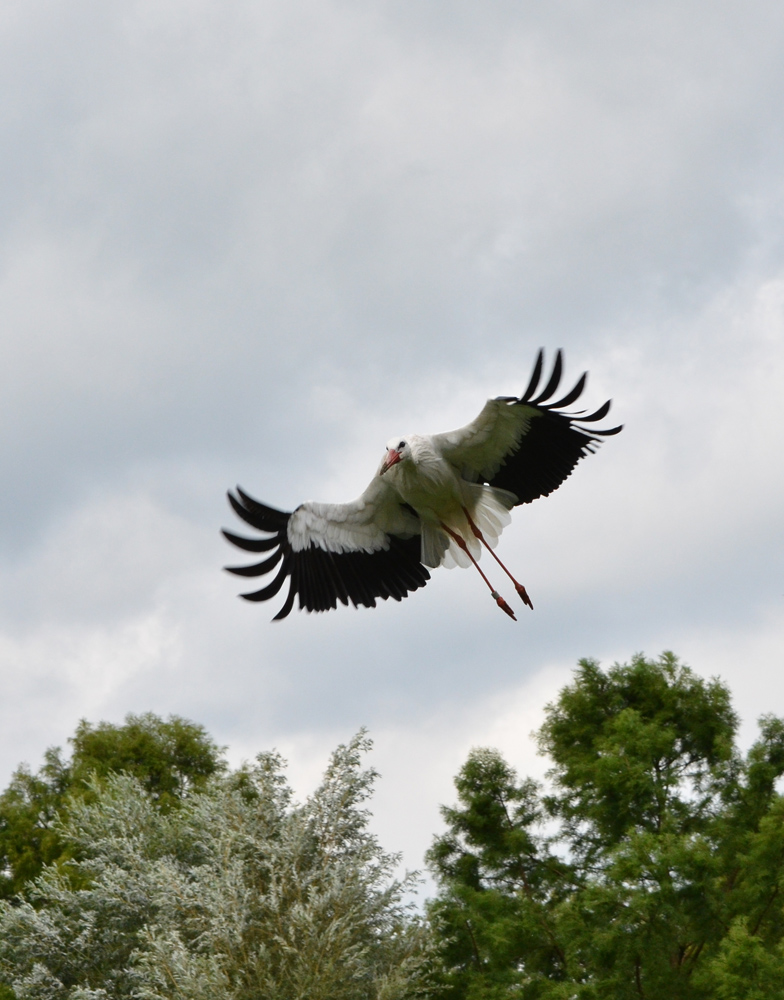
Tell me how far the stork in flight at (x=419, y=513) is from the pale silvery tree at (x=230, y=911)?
5022mm

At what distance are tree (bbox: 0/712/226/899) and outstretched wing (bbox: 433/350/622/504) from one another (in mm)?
14777

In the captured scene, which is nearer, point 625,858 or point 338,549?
point 338,549

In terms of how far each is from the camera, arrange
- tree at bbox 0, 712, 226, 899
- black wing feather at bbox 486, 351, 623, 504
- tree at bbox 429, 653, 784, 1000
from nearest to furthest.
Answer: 1. black wing feather at bbox 486, 351, 623, 504
2. tree at bbox 429, 653, 784, 1000
3. tree at bbox 0, 712, 226, 899

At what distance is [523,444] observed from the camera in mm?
10750

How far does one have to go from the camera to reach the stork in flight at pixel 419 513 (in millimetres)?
10578

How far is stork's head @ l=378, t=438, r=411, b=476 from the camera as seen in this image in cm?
1048

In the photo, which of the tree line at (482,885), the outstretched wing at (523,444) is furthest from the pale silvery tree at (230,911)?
the outstretched wing at (523,444)

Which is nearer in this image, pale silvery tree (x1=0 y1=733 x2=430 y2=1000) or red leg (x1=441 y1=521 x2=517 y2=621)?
red leg (x1=441 y1=521 x2=517 y2=621)

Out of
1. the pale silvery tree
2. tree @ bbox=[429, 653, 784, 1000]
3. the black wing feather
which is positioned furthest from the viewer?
tree @ bbox=[429, 653, 784, 1000]

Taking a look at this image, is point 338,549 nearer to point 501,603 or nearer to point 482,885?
point 501,603

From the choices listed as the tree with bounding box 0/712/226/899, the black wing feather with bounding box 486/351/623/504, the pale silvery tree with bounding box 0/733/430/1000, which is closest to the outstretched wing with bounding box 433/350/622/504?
the black wing feather with bounding box 486/351/623/504

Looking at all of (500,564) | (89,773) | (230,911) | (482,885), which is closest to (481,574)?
(500,564)

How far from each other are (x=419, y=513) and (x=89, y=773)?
49.0 ft

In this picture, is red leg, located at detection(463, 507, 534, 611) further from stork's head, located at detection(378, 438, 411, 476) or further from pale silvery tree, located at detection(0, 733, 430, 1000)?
pale silvery tree, located at detection(0, 733, 430, 1000)
